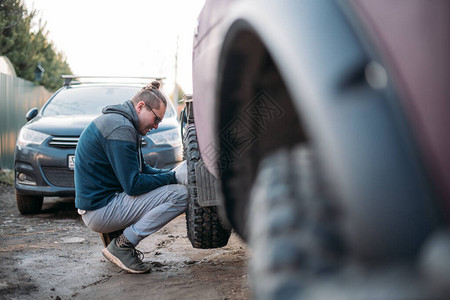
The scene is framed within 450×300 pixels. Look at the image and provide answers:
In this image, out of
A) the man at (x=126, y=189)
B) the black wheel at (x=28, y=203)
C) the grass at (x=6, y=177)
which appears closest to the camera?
the man at (x=126, y=189)

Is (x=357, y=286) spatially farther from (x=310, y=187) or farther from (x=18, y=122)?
(x=18, y=122)

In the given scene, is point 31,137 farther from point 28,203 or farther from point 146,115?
point 146,115

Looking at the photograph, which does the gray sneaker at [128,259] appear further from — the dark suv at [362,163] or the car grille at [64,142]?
the dark suv at [362,163]

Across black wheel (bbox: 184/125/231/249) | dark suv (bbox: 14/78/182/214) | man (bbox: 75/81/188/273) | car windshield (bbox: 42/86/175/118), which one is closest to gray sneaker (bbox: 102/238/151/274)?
man (bbox: 75/81/188/273)

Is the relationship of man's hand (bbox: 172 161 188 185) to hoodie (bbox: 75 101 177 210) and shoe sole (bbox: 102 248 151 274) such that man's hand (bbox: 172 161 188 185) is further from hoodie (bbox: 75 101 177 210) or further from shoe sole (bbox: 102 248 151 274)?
shoe sole (bbox: 102 248 151 274)

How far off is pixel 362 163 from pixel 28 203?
17.2 feet

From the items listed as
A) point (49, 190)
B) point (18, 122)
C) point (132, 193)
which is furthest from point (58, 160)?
point (18, 122)

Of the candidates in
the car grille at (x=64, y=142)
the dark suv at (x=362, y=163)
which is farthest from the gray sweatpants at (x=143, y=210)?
the dark suv at (x=362, y=163)

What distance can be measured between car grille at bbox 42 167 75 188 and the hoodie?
6.31ft

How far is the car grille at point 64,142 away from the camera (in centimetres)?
512

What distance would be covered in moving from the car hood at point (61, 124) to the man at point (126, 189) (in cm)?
196

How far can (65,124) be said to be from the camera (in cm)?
528

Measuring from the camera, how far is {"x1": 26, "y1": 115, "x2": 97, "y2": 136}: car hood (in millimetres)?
5156

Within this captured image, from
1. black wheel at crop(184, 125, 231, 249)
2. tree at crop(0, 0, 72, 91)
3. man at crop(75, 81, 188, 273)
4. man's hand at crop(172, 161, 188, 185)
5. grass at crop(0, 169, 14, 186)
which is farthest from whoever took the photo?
tree at crop(0, 0, 72, 91)
